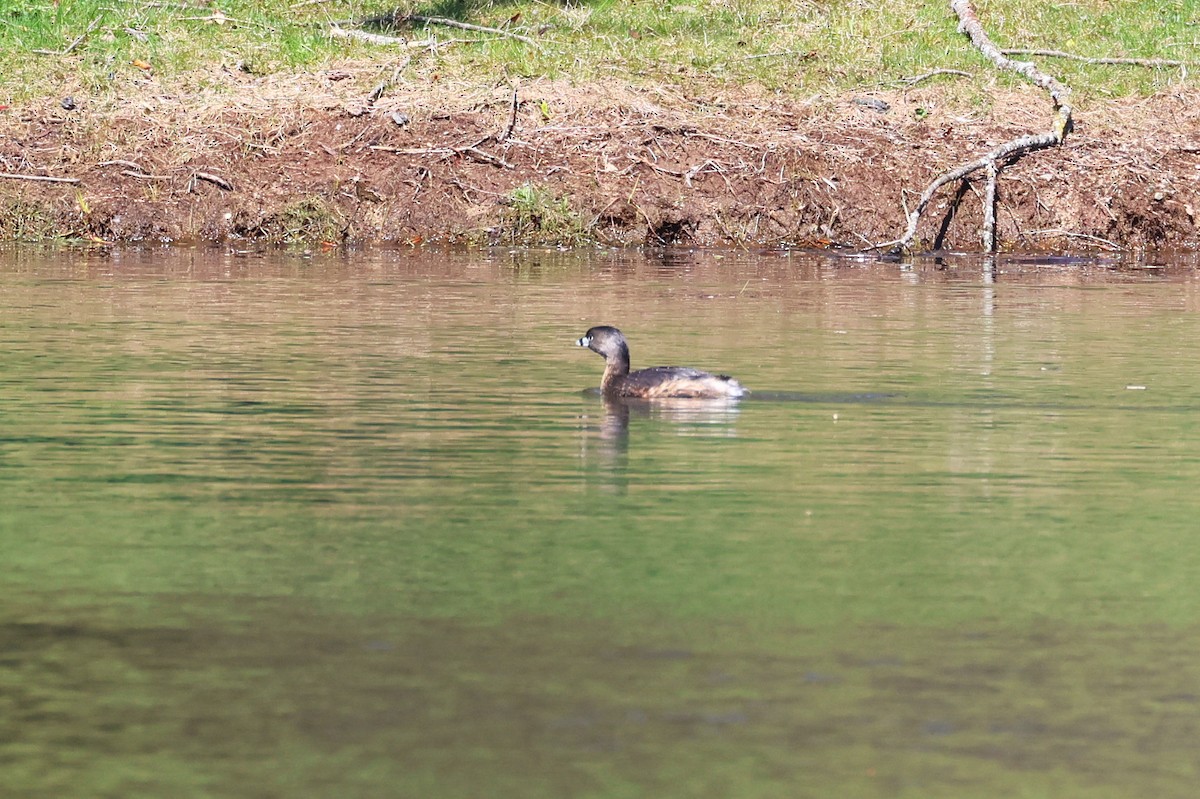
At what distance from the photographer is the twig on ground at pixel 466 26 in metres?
27.0

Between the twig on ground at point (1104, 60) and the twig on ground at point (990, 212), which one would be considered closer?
the twig on ground at point (990, 212)

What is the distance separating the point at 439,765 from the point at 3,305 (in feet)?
39.2

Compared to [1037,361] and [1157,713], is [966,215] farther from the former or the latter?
[1157,713]

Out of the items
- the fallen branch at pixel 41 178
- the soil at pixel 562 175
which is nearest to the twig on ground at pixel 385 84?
the soil at pixel 562 175

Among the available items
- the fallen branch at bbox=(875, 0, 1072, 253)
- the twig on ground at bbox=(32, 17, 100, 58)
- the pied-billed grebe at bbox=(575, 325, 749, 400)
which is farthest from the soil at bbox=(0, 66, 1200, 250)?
the pied-billed grebe at bbox=(575, 325, 749, 400)

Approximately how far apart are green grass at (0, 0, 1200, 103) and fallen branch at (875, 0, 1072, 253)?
26 cm

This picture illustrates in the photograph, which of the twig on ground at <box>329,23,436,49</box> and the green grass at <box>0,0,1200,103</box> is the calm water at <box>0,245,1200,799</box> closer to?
the green grass at <box>0,0,1200,103</box>

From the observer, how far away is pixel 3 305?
645 inches

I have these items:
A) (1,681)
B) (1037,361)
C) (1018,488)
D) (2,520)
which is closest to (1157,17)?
(1037,361)

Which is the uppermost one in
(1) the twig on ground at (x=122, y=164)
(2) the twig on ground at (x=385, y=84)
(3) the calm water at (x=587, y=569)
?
(2) the twig on ground at (x=385, y=84)

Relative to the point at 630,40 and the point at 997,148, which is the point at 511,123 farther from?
the point at 997,148

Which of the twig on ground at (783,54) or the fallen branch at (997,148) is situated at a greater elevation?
the twig on ground at (783,54)

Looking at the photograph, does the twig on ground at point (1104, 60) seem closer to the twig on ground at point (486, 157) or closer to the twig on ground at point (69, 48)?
the twig on ground at point (486, 157)

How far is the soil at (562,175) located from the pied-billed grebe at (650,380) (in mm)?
11139
